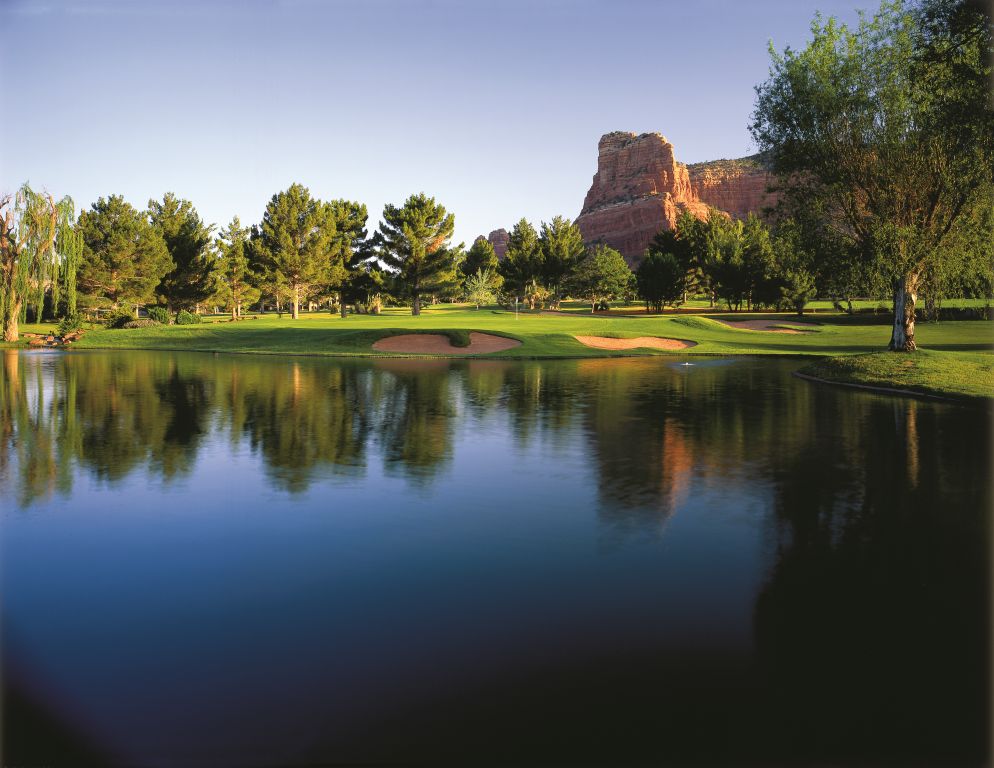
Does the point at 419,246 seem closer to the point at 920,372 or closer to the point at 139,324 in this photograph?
the point at 139,324

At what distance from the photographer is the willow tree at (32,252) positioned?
2031 inches

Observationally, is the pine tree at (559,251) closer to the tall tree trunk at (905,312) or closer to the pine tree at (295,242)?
the pine tree at (295,242)

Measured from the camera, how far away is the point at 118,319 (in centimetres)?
6612

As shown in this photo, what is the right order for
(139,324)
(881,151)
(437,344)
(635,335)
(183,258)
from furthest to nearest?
(183,258) → (139,324) → (635,335) → (437,344) → (881,151)

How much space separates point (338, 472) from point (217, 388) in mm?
15019

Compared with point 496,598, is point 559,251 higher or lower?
higher

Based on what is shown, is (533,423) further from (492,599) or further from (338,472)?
(492,599)

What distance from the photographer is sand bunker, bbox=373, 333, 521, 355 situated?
43344mm

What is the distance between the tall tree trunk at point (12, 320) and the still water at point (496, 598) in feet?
144

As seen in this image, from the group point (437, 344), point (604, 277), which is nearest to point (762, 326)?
point (437, 344)

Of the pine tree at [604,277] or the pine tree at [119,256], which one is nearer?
the pine tree at [119,256]

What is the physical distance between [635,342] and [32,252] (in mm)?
42373

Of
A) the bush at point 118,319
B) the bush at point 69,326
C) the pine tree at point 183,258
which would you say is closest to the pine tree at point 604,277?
the pine tree at point 183,258

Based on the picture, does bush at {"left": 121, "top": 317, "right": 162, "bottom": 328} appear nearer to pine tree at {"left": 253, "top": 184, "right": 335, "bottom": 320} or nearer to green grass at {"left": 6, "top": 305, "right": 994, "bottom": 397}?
green grass at {"left": 6, "top": 305, "right": 994, "bottom": 397}
